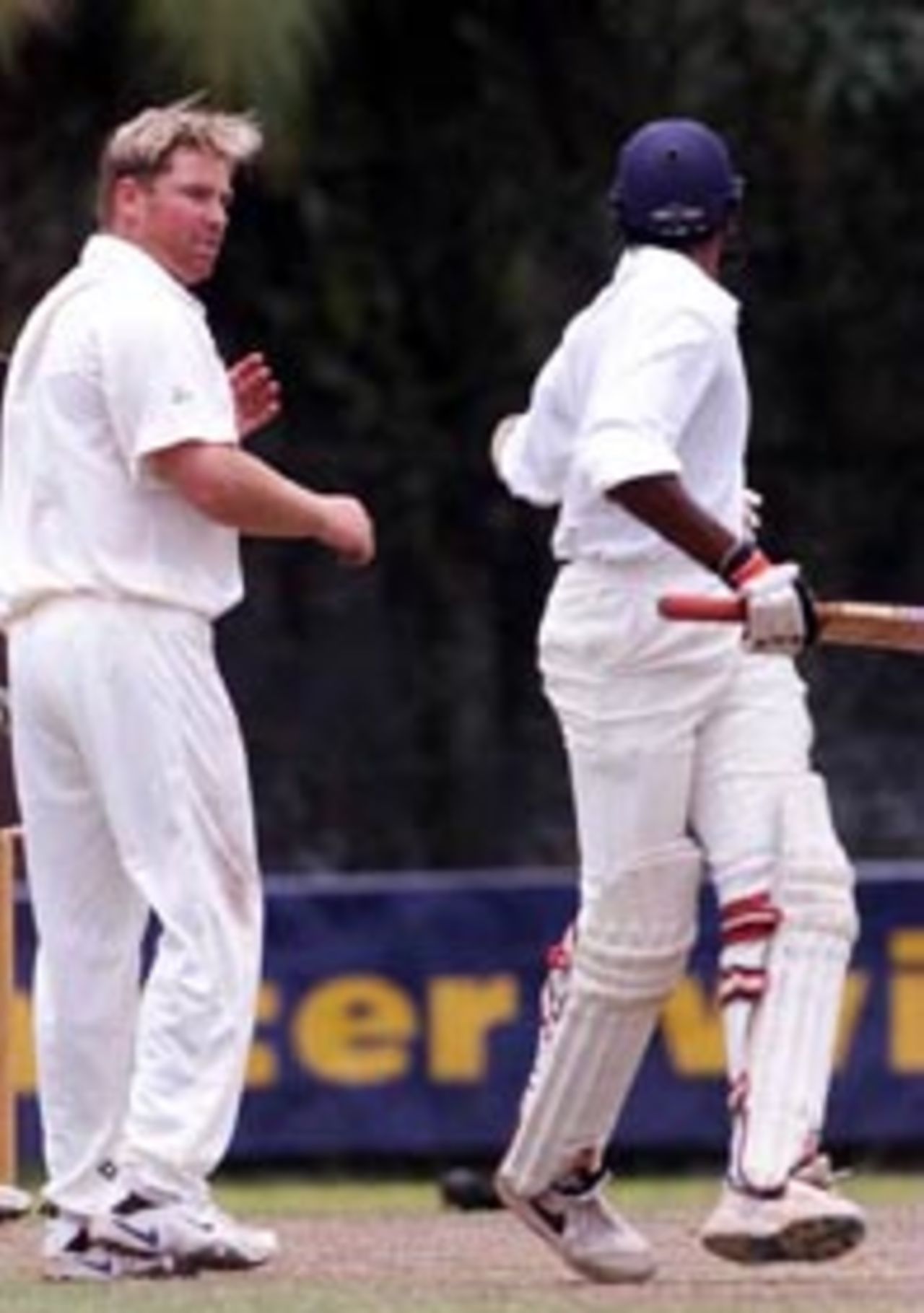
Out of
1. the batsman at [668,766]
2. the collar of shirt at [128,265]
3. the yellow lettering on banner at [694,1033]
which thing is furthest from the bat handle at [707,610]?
the yellow lettering on banner at [694,1033]

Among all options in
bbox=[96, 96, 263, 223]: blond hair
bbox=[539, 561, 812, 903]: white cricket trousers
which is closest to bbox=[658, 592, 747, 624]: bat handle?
bbox=[539, 561, 812, 903]: white cricket trousers

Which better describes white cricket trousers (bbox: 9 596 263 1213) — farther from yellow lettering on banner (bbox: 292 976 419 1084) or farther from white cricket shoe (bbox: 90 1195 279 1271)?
yellow lettering on banner (bbox: 292 976 419 1084)

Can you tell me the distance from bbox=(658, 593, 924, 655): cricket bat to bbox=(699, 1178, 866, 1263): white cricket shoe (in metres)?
0.92

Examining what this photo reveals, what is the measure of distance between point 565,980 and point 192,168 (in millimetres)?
1578

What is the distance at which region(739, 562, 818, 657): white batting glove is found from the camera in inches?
382

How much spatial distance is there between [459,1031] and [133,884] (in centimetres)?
654

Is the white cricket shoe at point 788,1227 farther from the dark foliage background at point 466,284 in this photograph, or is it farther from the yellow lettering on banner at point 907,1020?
the dark foliage background at point 466,284

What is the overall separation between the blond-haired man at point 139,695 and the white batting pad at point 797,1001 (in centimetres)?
97

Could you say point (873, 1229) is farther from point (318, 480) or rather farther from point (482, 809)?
point (318, 480)

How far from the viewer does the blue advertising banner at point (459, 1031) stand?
16.8 meters

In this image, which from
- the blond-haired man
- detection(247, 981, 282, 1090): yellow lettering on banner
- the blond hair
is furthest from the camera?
detection(247, 981, 282, 1090): yellow lettering on banner

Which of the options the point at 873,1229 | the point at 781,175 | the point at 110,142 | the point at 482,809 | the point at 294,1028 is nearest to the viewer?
the point at 110,142

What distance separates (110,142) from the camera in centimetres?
1063

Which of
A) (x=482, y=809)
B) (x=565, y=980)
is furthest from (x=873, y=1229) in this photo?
(x=482, y=809)
